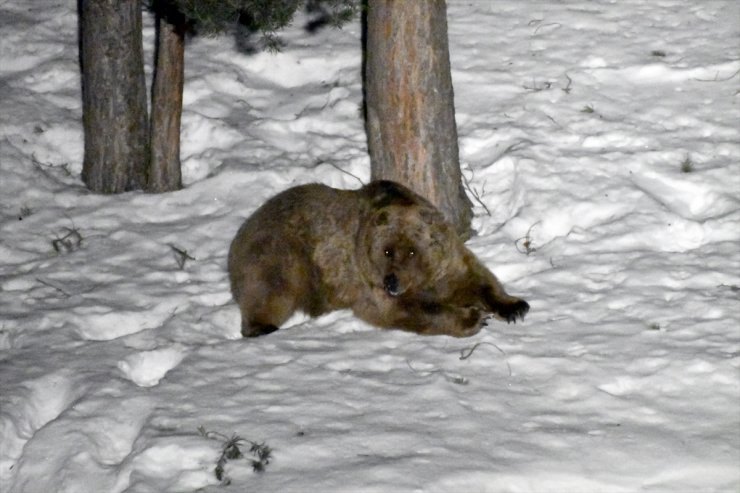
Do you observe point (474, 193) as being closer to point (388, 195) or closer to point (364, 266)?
point (388, 195)

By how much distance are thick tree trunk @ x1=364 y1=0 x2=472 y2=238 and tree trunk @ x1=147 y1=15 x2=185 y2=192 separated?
2.20 m

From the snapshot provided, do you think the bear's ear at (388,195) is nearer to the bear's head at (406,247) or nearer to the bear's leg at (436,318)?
the bear's head at (406,247)

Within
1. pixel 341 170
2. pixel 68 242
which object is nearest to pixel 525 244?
pixel 341 170

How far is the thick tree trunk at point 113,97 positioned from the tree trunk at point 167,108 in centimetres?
22

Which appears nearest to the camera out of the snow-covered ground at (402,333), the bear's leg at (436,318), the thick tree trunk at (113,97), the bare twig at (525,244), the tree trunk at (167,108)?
the snow-covered ground at (402,333)

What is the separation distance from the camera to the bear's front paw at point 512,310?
684 centimetres

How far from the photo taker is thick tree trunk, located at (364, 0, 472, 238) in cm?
771

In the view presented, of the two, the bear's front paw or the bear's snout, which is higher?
the bear's snout

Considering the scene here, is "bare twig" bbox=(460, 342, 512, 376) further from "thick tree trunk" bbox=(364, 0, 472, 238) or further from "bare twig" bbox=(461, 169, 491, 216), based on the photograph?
"bare twig" bbox=(461, 169, 491, 216)

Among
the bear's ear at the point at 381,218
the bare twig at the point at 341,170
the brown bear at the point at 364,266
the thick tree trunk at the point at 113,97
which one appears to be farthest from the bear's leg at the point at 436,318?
the thick tree trunk at the point at 113,97

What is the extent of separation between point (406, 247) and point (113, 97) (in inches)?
156

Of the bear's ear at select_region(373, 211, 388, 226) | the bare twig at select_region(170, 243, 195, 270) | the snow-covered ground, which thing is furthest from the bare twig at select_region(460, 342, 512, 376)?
the bare twig at select_region(170, 243, 195, 270)

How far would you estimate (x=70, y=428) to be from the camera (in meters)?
5.75

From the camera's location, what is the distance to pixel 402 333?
22.9ft
